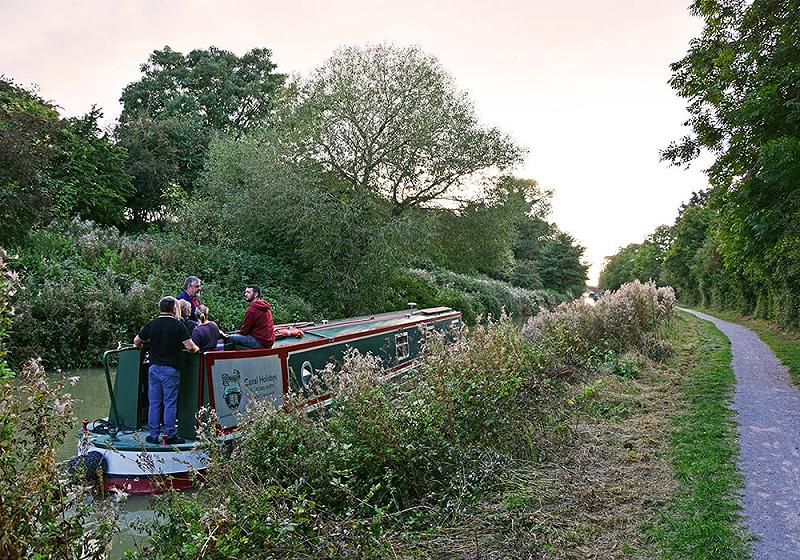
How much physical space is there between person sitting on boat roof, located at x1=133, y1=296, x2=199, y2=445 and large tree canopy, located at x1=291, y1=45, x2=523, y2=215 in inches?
481

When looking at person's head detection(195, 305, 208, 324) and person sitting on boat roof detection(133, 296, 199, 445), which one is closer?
person sitting on boat roof detection(133, 296, 199, 445)

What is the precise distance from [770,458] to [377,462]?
3855mm

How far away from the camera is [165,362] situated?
592 centimetres

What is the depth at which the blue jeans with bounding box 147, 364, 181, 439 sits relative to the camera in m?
5.98

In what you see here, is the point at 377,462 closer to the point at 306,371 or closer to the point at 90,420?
the point at 306,371

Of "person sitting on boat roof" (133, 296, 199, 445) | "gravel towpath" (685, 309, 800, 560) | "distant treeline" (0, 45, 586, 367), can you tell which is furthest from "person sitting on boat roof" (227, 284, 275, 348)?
"distant treeline" (0, 45, 586, 367)

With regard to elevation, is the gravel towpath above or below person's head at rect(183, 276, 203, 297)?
below

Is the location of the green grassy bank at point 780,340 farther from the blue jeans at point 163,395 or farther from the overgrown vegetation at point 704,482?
the blue jeans at point 163,395

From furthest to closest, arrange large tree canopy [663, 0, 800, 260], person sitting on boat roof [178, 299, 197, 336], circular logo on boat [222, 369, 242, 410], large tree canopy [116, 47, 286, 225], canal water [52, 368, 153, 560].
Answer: large tree canopy [116, 47, 286, 225], large tree canopy [663, 0, 800, 260], person sitting on boat roof [178, 299, 197, 336], circular logo on boat [222, 369, 242, 410], canal water [52, 368, 153, 560]

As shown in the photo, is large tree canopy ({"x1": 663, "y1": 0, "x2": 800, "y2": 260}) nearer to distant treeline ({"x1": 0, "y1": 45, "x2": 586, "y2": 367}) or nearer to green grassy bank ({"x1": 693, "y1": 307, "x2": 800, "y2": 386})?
green grassy bank ({"x1": 693, "y1": 307, "x2": 800, "y2": 386})

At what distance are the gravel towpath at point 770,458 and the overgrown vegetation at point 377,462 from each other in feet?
5.21

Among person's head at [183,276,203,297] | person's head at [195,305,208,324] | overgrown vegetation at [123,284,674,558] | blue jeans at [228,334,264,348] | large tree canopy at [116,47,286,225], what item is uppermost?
large tree canopy at [116,47,286,225]

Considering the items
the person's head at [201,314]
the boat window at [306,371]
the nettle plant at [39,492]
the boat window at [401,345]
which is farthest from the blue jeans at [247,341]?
the nettle plant at [39,492]

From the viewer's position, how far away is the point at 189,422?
6.25 metres
